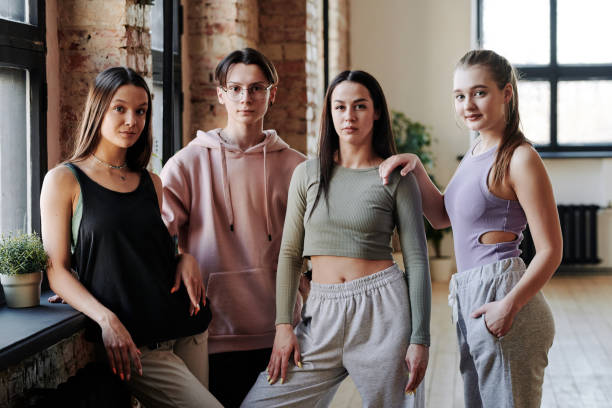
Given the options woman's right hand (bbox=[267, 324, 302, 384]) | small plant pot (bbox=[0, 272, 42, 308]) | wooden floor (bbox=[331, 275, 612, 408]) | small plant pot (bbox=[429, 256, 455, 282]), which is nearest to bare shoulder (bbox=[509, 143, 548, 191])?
woman's right hand (bbox=[267, 324, 302, 384])

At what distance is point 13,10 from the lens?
91.4 inches

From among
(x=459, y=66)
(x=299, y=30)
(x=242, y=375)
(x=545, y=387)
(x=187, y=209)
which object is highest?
(x=299, y=30)

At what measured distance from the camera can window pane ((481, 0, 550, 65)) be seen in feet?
24.6

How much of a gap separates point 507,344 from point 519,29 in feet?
20.5

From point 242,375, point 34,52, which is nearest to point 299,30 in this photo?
point 34,52

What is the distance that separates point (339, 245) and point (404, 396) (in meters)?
0.42

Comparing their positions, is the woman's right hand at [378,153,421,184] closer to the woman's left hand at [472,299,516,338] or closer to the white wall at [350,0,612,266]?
the woman's left hand at [472,299,516,338]

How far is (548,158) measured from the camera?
738 centimetres

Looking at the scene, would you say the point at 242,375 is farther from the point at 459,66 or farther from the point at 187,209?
the point at 459,66

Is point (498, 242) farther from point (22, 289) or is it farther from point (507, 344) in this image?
point (22, 289)

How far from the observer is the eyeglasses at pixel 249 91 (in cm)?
221

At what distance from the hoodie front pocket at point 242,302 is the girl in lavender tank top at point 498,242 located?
56cm

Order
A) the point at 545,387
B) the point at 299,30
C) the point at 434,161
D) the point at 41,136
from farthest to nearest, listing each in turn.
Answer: the point at 434,161 < the point at 299,30 < the point at 545,387 < the point at 41,136

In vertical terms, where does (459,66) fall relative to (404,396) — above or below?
above
